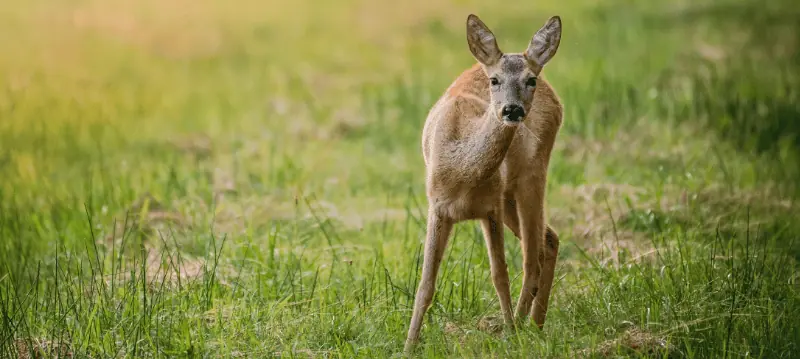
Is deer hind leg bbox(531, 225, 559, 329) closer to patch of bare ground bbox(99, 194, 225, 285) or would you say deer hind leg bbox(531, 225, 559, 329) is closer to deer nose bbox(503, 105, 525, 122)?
deer nose bbox(503, 105, 525, 122)

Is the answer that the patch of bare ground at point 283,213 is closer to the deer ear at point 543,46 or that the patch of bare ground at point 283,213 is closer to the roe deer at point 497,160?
the roe deer at point 497,160

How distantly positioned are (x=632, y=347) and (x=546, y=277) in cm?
90

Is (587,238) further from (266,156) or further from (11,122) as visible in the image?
(11,122)

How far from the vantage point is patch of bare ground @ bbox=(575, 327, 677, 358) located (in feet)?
18.8

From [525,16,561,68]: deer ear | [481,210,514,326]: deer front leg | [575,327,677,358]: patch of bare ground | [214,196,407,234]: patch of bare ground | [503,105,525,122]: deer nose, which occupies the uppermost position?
[525,16,561,68]: deer ear

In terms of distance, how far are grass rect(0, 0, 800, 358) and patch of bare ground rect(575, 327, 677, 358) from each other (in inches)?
0.7

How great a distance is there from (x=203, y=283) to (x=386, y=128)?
5116 millimetres

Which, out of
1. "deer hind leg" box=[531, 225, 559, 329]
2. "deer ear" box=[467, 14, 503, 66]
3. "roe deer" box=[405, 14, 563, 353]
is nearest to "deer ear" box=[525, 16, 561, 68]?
"roe deer" box=[405, 14, 563, 353]

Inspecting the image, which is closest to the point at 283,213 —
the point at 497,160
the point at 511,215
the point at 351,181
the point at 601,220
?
the point at 351,181

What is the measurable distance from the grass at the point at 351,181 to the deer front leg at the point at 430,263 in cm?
11

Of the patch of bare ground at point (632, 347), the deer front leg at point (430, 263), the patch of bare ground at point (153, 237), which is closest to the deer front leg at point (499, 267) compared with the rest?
the deer front leg at point (430, 263)

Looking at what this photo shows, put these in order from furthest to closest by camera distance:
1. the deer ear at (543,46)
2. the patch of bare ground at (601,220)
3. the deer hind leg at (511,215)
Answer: the patch of bare ground at (601,220), the deer hind leg at (511,215), the deer ear at (543,46)

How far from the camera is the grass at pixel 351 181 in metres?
6.19

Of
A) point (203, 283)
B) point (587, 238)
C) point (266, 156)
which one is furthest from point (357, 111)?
point (203, 283)
